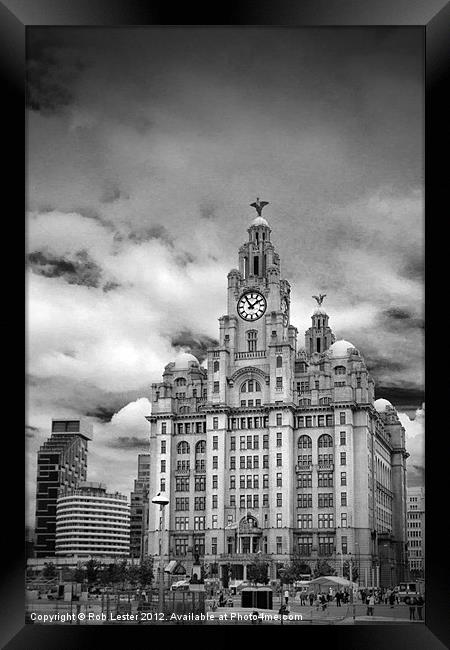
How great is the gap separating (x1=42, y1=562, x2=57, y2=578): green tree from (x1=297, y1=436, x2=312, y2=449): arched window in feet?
18.3

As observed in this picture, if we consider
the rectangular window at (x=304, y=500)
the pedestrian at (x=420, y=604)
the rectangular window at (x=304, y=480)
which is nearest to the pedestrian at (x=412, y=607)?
the pedestrian at (x=420, y=604)

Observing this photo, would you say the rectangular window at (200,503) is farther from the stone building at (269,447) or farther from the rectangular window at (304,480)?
the rectangular window at (304,480)

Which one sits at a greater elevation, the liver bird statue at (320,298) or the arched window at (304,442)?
the liver bird statue at (320,298)

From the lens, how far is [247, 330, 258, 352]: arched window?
1692 cm

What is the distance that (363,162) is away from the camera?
11203 mm

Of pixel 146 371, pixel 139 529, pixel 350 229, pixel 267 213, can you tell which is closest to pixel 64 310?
pixel 146 371

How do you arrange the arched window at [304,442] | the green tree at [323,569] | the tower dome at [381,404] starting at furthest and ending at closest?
1. the arched window at [304,442]
2. the green tree at [323,569]
3. the tower dome at [381,404]

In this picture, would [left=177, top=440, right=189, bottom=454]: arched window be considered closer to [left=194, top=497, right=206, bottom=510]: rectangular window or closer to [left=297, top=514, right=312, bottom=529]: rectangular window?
[left=194, top=497, right=206, bottom=510]: rectangular window

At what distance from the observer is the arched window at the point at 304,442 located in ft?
56.1

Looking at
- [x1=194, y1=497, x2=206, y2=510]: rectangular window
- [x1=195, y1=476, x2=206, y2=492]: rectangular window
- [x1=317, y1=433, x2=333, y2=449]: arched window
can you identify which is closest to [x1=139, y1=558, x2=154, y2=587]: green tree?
[x1=194, y1=497, x2=206, y2=510]: rectangular window

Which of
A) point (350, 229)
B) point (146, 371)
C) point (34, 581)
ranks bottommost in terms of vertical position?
point (34, 581)

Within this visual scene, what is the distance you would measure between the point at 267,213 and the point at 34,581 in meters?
5.54
